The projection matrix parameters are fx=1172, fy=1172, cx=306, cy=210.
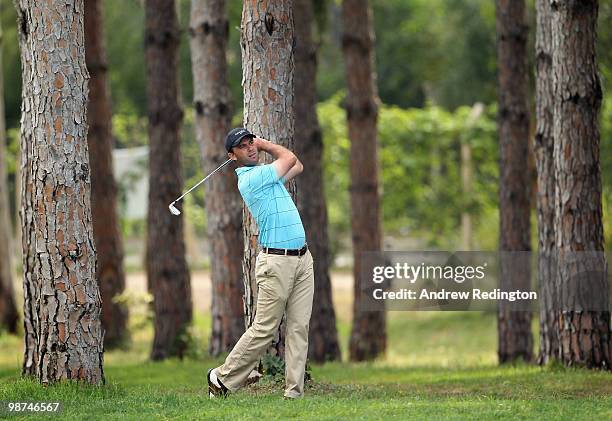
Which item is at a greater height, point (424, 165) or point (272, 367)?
point (424, 165)

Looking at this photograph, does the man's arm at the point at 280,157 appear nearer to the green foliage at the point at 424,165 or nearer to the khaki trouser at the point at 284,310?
the khaki trouser at the point at 284,310

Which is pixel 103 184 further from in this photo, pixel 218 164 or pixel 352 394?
pixel 352 394

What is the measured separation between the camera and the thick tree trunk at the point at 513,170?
16.1 m

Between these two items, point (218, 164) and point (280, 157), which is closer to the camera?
point (280, 157)

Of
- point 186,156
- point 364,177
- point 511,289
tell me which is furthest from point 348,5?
point 186,156

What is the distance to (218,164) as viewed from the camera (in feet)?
50.6

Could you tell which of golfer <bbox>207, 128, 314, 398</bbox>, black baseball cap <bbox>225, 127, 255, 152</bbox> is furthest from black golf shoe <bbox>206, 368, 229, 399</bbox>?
black baseball cap <bbox>225, 127, 255, 152</bbox>

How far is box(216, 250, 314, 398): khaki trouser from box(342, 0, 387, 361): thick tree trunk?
8.97 m

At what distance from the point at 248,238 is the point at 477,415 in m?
3.00

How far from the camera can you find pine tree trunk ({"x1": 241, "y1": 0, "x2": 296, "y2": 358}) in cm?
1059

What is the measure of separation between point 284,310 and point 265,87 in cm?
218

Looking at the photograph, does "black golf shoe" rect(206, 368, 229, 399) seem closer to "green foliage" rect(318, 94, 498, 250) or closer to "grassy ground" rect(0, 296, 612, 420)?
"grassy ground" rect(0, 296, 612, 420)

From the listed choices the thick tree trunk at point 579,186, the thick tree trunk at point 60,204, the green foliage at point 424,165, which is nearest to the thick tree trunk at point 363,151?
the thick tree trunk at point 579,186

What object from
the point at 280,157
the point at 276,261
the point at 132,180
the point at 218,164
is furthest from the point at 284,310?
the point at 132,180
